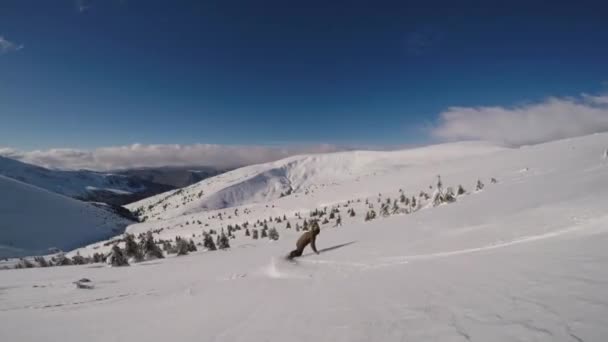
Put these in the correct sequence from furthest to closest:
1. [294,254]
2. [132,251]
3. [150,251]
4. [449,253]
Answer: [150,251], [132,251], [294,254], [449,253]

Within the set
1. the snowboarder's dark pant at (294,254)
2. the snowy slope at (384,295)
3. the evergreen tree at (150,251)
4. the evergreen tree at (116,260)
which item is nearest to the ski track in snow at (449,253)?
the snowy slope at (384,295)

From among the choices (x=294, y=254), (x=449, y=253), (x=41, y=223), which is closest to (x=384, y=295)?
(x=449, y=253)

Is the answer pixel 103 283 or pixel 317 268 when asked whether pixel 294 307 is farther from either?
pixel 103 283

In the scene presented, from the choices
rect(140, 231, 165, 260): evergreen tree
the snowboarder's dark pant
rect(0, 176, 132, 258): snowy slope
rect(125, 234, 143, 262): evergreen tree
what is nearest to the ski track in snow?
the snowboarder's dark pant

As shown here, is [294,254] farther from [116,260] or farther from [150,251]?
[150,251]

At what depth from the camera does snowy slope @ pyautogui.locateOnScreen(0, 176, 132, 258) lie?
6135 centimetres

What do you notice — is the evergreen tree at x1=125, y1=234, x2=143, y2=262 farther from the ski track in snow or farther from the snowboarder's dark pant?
the ski track in snow

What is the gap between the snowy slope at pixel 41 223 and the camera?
201 ft

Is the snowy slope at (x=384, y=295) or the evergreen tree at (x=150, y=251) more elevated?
the snowy slope at (x=384, y=295)

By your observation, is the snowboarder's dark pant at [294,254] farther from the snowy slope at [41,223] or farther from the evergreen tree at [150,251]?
the snowy slope at [41,223]

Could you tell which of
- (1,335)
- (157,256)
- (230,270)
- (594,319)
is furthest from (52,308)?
(157,256)

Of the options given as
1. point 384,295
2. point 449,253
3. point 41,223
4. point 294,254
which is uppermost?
point 449,253

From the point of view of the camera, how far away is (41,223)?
73.4m

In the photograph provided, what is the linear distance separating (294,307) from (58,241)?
83073 millimetres
